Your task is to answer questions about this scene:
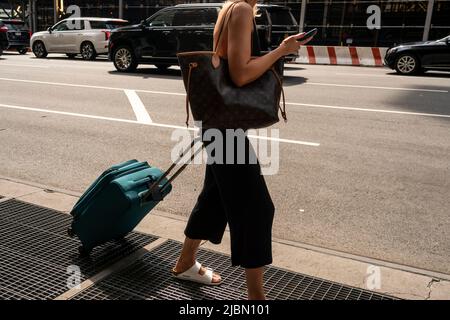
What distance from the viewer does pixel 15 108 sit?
903 cm

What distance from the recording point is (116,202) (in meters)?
3.15

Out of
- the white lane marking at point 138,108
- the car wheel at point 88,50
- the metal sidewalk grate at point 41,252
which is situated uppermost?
the car wheel at point 88,50

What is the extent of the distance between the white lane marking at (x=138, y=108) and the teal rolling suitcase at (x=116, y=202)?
4731mm

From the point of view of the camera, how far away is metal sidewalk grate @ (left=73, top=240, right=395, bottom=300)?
2.97 meters

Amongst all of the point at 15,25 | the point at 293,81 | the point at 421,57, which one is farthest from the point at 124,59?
the point at 15,25

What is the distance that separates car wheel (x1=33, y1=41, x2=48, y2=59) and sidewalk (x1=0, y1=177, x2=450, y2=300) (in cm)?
1945

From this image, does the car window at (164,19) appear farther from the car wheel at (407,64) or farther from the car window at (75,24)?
the car window at (75,24)

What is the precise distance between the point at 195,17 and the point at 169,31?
1019 mm

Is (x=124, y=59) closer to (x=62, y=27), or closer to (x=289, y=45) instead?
(x=62, y=27)

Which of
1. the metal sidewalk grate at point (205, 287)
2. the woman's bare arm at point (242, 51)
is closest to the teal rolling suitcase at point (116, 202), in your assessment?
the metal sidewalk grate at point (205, 287)

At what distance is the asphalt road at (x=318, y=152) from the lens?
4.14 metres

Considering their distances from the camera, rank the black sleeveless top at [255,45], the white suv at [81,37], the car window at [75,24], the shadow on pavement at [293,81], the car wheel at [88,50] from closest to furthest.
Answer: the black sleeveless top at [255,45] → the shadow on pavement at [293,81] → the white suv at [81,37] → the car wheel at [88,50] → the car window at [75,24]

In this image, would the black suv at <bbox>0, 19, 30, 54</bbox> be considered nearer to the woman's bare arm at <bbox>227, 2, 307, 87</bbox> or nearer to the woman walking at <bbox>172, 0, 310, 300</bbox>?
the woman walking at <bbox>172, 0, 310, 300</bbox>

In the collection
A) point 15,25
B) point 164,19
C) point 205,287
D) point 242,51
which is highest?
point 15,25
